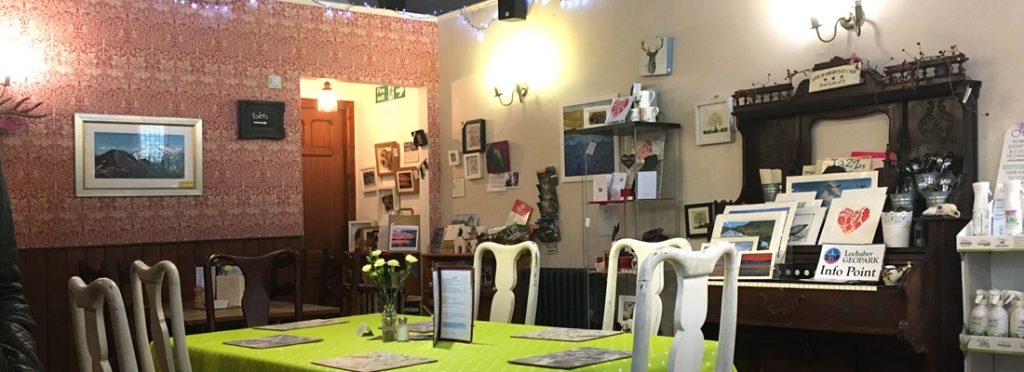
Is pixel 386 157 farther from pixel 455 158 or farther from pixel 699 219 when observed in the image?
pixel 699 219

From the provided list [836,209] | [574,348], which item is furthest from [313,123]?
[574,348]

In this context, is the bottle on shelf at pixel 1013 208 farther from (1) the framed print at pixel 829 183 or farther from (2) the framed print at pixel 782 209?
(2) the framed print at pixel 782 209

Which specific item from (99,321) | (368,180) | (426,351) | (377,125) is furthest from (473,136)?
(99,321)

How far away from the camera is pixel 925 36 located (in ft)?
16.7

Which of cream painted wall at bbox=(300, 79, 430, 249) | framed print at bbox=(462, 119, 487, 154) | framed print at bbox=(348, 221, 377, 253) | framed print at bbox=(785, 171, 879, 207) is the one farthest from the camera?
framed print at bbox=(348, 221, 377, 253)

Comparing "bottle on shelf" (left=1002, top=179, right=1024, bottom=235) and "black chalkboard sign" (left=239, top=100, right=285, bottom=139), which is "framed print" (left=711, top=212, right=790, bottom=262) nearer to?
"bottle on shelf" (left=1002, top=179, right=1024, bottom=235)

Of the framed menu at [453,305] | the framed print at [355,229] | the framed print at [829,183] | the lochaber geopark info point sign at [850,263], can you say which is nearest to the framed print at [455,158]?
the framed print at [355,229]

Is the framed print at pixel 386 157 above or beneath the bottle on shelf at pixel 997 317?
above

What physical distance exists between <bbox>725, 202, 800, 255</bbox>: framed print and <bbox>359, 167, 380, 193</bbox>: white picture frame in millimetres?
4655

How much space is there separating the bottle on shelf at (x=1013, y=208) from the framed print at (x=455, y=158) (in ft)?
14.7

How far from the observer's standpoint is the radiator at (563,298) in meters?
6.79

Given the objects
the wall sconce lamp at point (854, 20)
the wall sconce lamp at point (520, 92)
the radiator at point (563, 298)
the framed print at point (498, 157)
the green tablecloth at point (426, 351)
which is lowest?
the radiator at point (563, 298)

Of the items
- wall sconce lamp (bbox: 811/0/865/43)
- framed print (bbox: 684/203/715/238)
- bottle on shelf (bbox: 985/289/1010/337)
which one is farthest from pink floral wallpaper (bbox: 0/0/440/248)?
bottle on shelf (bbox: 985/289/1010/337)

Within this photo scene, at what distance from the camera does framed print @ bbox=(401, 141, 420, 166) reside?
28.5ft
